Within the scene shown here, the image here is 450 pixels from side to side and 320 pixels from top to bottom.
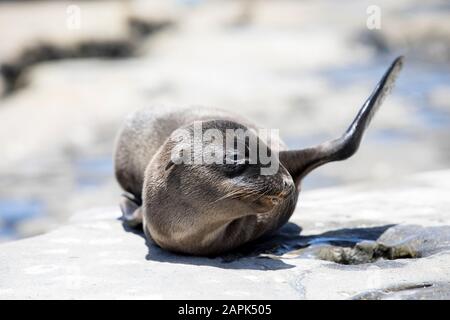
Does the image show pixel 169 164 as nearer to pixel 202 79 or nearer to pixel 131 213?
pixel 131 213

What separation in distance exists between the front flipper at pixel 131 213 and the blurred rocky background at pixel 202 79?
3759mm

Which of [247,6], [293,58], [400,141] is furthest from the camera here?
[247,6]

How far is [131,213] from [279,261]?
1299mm

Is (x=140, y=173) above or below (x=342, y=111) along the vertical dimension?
above

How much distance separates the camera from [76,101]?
45.7 ft

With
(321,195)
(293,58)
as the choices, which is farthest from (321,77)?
(321,195)

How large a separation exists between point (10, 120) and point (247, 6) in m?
8.99

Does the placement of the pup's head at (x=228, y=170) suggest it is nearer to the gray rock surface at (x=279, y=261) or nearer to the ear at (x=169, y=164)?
the ear at (x=169, y=164)

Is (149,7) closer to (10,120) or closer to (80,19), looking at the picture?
(80,19)

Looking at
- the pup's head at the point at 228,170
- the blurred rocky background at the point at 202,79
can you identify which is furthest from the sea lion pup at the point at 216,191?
the blurred rocky background at the point at 202,79

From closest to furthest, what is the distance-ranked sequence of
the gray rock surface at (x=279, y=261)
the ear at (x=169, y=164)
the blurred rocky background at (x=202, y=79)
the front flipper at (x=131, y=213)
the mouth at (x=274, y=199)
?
the gray rock surface at (x=279, y=261), the mouth at (x=274, y=199), the ear at (x=169, y=164), the front flipper at (x=131, y=213), the blurred rocky background at (x=202, y=79)

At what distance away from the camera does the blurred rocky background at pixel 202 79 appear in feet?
37.6

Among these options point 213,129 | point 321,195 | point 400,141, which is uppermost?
point 213,129

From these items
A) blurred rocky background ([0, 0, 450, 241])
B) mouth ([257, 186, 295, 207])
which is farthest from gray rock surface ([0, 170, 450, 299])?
blurred rocky background ([0, 0, 450, 241])
